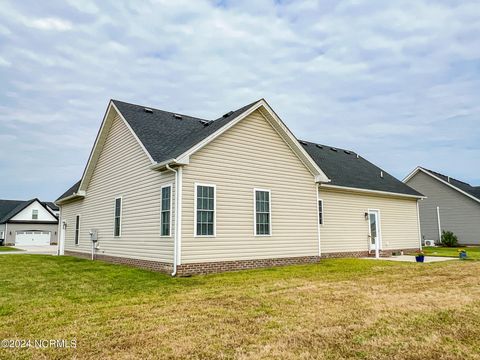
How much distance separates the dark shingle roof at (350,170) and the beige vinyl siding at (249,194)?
12.0 feet

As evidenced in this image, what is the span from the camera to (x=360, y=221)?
720 inches

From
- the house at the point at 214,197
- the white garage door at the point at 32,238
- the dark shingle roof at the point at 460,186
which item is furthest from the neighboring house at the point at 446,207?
the white garage door at the point at 32,238

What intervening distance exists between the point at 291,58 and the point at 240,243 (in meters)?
7.88

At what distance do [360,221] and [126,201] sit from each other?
37.8 feet

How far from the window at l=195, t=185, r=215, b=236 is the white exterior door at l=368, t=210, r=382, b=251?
34.7 ft

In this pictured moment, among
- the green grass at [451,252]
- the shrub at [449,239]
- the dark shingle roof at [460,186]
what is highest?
the dark shingle roof at [460,186]

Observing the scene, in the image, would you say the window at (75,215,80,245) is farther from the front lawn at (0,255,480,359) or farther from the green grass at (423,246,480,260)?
the green grass at (423,246,480,260)

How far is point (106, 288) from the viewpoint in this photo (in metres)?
8.81

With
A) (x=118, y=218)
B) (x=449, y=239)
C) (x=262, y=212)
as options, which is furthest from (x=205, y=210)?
(x=449, y=239)

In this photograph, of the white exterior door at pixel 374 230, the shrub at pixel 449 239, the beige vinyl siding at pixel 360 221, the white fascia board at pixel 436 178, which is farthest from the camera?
the white fascia board at pixel 436 178

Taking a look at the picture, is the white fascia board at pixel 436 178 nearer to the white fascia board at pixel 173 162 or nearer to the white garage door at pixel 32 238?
the white fascia board at pixel 173 162

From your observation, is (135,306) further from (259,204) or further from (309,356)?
(259,204)

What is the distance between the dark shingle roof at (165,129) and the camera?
12117 millimetres

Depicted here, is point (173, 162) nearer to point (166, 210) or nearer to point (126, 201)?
point (166, 210)
